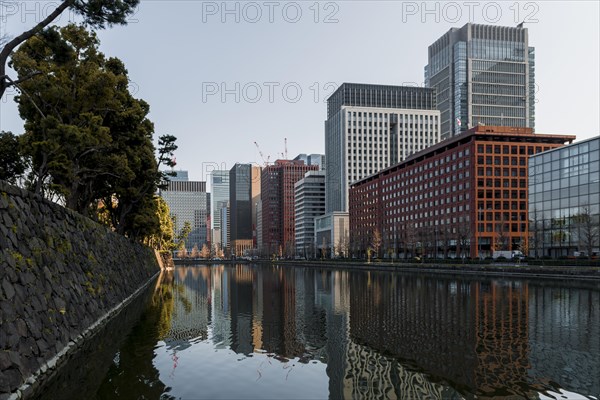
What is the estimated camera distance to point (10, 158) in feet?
133

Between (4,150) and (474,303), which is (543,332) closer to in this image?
(474,303)

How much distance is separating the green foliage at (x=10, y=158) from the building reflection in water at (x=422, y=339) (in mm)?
19072

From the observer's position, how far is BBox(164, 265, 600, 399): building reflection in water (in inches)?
722

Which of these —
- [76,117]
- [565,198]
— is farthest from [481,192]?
[76,117]

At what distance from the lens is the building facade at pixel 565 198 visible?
95750mm

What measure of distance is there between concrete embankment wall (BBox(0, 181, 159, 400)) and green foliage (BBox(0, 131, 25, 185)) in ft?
40.4

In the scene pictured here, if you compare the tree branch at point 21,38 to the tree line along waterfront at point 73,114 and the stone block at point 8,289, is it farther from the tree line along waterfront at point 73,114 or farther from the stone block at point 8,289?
the stone block at point 8,289

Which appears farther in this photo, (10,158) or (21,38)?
(10,158)

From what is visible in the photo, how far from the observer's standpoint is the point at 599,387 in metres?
17.5

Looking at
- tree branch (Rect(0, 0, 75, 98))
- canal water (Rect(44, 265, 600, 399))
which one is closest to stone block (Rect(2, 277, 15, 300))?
canal water (Rect(44, 265, 600, 399))

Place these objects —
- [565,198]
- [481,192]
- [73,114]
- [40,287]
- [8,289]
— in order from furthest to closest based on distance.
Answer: [481,192] < [565,198] < [73,114] < [40,287] < [8,289]

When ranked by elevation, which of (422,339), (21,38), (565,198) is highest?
(21,38)

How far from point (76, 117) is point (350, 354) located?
30006 mm

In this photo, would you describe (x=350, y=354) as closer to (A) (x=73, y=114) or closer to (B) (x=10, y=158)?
(A) (x=73, y=114)
